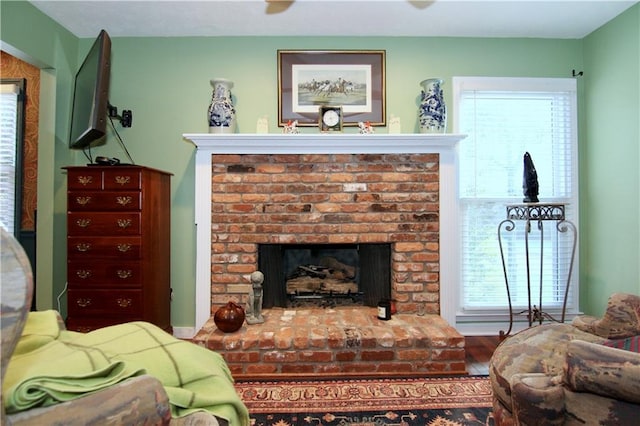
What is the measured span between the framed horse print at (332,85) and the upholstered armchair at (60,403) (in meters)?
2.38

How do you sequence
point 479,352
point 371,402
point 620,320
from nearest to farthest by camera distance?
point 620,320, point 371,402, point 479,352

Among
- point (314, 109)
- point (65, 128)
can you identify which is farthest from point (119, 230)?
point (314, 109)

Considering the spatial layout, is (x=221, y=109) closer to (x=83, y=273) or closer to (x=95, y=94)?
(x=95, y=94)

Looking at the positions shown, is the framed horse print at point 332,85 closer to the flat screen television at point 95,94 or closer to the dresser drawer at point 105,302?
the flat screen television at point 95,94

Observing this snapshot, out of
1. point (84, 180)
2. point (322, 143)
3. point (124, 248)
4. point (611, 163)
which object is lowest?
point (124, 248)

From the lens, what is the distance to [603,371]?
0.96 meters

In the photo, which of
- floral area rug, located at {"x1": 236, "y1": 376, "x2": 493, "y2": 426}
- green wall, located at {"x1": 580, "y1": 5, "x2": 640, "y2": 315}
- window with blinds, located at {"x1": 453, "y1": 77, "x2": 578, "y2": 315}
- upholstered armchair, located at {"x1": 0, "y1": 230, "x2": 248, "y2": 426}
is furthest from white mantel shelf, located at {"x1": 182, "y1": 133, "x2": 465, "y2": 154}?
upholstered armchair, located at {"x1": 0, "y1": 230, "x2": 248, "y2": 426}

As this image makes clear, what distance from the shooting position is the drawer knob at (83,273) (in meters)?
2.50

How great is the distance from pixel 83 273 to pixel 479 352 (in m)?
2.85

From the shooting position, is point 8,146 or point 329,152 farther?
point 8,146

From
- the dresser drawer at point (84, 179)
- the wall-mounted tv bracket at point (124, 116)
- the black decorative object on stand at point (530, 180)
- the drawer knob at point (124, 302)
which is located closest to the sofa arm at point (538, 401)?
the black decorative object on stand at point (530, 180)

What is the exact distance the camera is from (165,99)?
2961 millimetres

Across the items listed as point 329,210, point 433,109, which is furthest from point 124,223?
point 433,109

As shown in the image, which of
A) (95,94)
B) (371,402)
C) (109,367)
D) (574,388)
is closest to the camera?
(109,367)
